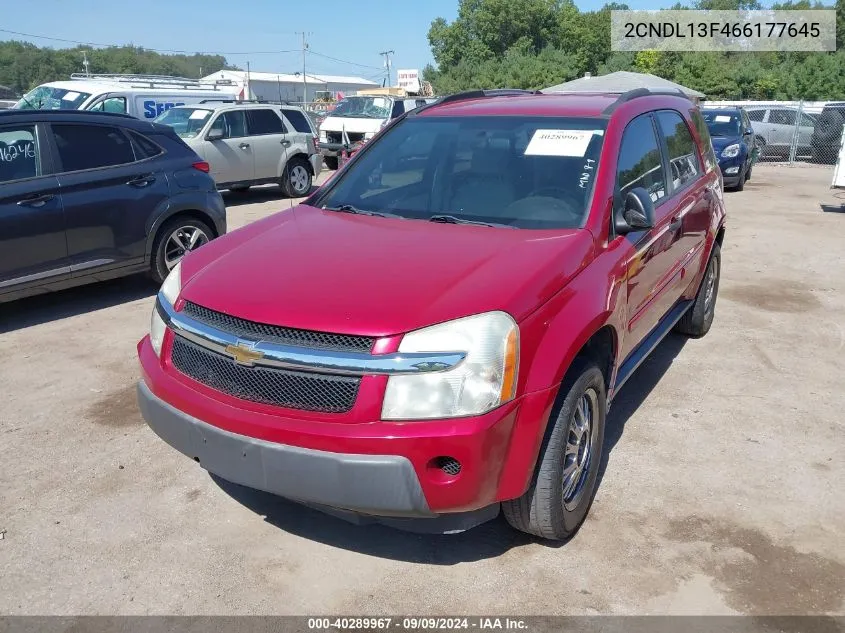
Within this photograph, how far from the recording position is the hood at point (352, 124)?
62.5 feet

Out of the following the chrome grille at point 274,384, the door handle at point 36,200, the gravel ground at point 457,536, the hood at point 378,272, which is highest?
the door handle at point 36,200

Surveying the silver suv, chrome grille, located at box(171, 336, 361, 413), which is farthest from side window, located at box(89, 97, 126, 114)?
chrome grille, located at box(171, 336, 361, 413)

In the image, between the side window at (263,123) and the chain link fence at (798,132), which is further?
the chain link fence at (798,132)

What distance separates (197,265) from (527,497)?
176 cm

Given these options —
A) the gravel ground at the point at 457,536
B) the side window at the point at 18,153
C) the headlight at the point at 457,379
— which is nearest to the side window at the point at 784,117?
the gravel ground at the point at 457,536

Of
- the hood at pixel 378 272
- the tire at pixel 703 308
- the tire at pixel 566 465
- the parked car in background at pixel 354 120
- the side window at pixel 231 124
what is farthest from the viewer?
the parked car in background at pixel 354 120

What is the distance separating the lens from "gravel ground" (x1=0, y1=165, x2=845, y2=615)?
2.91 meters

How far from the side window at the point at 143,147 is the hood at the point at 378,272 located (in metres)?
3.73

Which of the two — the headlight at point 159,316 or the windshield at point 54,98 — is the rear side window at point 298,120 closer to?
the windshield at point 54,98

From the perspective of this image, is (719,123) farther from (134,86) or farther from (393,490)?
(393,490)

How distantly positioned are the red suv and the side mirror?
10mm

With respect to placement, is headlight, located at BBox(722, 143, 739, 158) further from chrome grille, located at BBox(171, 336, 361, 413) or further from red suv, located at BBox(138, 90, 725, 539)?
chrome grille, located at BBox(171, 336, 361, 413)

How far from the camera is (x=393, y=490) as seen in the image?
256 centimetres

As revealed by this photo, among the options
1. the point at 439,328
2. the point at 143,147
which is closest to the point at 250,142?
the point at 143,147
